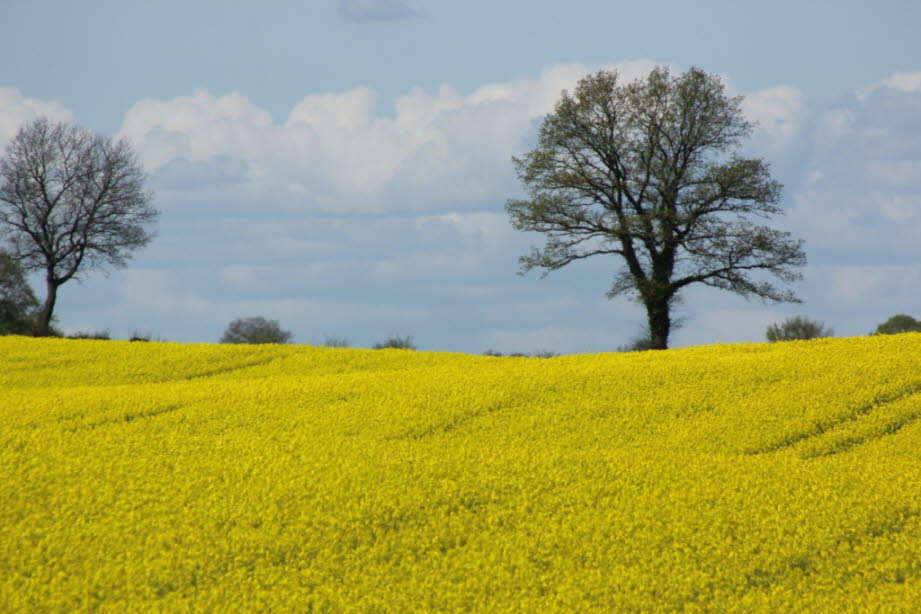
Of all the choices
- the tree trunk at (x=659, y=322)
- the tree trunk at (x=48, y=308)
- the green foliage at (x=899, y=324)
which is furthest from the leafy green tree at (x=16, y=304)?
the green foliage at (x=899, y=324)

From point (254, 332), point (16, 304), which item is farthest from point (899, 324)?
point (16, 304)

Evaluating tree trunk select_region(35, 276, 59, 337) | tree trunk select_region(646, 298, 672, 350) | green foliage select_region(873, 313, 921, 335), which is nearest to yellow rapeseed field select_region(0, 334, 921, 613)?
tree trunk select_region(646, 298, 672, 350)

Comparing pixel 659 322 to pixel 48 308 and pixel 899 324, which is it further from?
pixel 48 308

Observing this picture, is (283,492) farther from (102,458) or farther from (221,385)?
(221,385)

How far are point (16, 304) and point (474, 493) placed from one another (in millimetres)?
42000

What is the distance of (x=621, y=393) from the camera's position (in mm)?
14742

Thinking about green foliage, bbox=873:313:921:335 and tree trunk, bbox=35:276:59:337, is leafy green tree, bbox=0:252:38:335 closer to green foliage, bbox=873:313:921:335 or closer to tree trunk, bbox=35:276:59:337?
tree trunk, bbox=35:276:59:337

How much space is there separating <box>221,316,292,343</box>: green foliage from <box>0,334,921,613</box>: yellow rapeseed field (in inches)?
1275

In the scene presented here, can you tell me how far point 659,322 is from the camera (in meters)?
34.3

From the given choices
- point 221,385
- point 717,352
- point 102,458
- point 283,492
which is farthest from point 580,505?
point 717,352

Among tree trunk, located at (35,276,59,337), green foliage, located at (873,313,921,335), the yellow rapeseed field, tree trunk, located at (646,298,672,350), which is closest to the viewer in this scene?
the yellow rapeseed field

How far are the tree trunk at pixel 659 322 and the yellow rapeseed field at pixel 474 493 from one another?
17.9 meters

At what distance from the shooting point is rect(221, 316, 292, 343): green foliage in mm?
48406

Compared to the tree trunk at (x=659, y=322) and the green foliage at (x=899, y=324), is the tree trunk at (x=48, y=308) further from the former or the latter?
the green foliage at (x=899, y=324)
